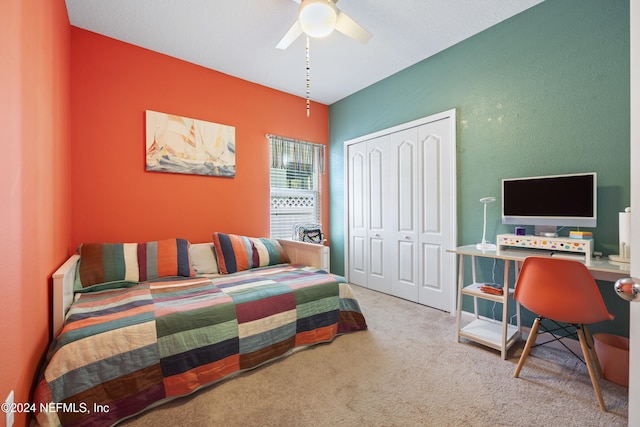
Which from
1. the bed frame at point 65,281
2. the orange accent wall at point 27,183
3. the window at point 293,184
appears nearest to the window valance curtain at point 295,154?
the window at point 293,184

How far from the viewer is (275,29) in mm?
2506

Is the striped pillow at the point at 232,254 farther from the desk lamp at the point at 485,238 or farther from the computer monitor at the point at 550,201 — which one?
the computer monitor at the point at 550,201

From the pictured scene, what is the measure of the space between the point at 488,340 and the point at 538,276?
2.39ft

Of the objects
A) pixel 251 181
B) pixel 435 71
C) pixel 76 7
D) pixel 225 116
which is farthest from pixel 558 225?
pixel 76 7

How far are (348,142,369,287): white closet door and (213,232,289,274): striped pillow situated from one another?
47.8 inches

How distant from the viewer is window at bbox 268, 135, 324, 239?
374cm

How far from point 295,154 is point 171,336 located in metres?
2.78

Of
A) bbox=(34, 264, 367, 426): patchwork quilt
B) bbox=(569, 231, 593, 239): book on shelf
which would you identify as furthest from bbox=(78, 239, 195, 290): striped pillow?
bbox=(569, 231, 593, 239): book on shelf

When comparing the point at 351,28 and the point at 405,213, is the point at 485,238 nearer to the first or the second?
the point at 405,213

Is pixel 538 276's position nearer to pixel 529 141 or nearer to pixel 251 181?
pixel 529 141

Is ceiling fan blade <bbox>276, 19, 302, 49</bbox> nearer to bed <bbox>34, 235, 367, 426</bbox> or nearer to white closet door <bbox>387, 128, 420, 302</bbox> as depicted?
white closet door <bbox>387, 128, 420, 302</bbox>

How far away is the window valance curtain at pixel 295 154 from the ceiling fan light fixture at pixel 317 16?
1749mm

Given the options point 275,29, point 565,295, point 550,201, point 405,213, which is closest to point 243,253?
point 405,213

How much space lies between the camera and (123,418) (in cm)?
146
